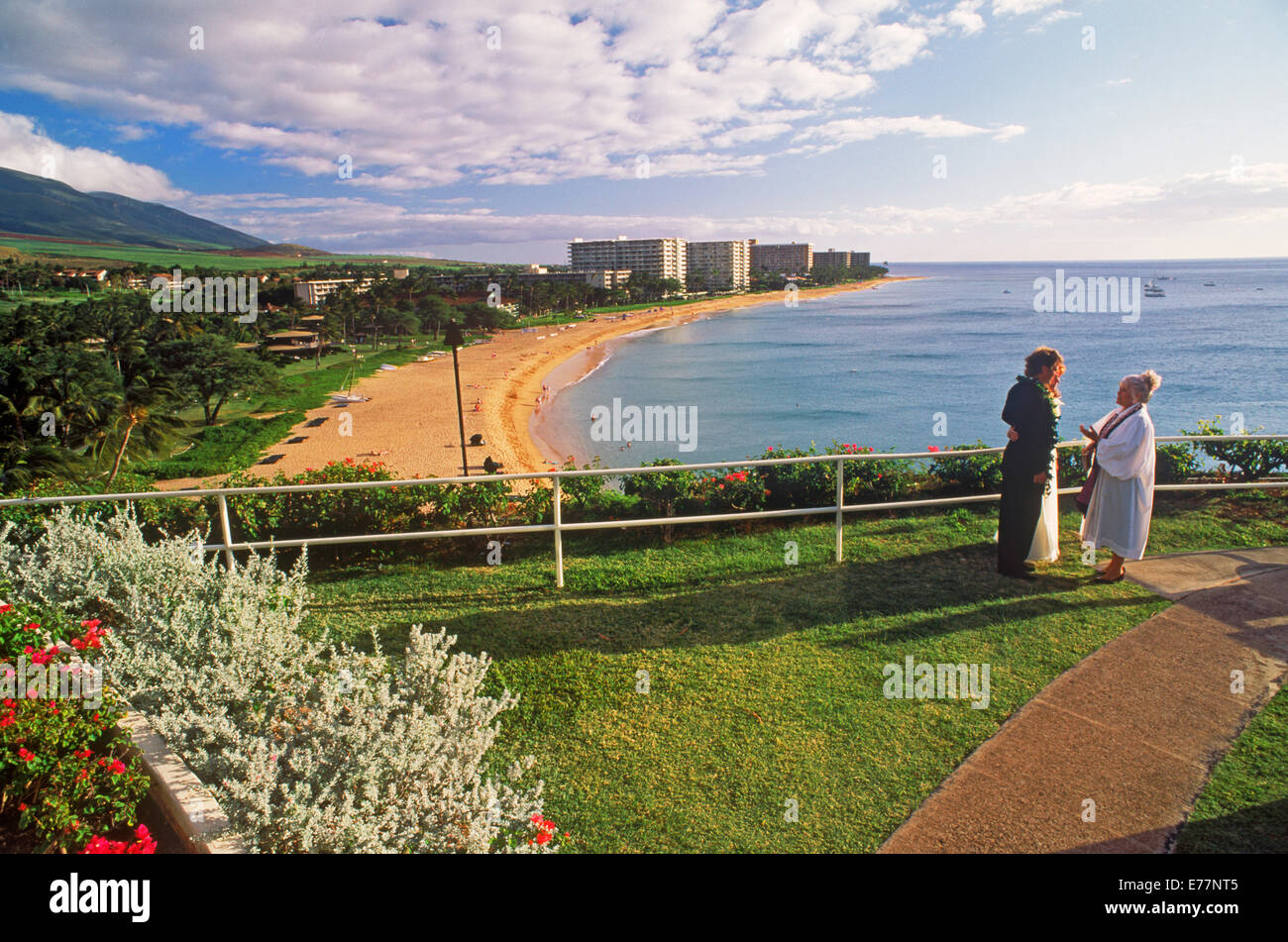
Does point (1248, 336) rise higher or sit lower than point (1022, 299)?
lower

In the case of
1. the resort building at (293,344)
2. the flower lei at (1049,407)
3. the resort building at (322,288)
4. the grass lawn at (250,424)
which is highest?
the resort building at (322,288)

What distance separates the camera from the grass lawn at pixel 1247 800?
10.1 ft

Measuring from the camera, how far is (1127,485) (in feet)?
19.1

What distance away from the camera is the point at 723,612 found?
543 cm

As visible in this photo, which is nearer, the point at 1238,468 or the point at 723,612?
the point at 723,612

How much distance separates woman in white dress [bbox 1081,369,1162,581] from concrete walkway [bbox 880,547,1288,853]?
496 mm

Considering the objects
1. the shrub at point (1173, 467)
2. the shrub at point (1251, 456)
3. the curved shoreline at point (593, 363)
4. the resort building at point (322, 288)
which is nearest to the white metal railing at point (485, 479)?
the shrub at point (1173, 467)

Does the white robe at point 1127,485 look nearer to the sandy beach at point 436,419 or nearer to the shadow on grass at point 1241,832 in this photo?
the shadow on grass at point 1241,832

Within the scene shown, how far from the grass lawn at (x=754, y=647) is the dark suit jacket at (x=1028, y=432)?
854 mm
